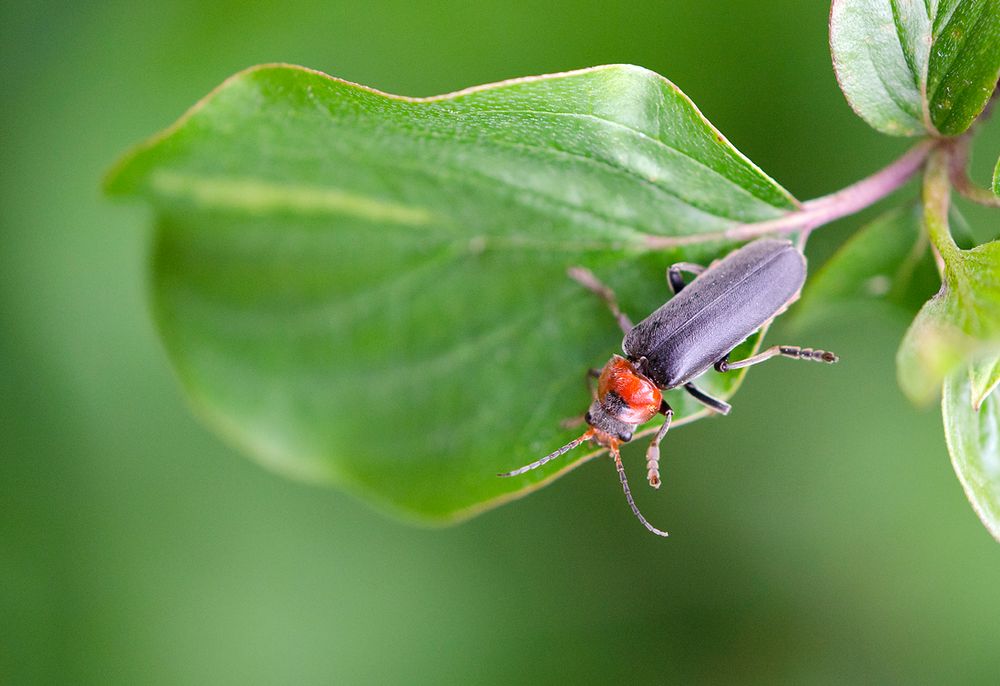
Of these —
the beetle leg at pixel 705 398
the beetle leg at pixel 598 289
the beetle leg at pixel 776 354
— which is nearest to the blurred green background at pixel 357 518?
the beetle leg at pixel 776 354

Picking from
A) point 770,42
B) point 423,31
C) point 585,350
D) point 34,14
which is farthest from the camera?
point 34,14

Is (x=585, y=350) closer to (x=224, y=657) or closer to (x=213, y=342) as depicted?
(x=213, y=342)

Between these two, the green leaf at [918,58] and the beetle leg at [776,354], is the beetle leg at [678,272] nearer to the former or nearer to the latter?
the beetle leg at [776,354]

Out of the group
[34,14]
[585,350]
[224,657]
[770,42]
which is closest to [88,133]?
[34,14]

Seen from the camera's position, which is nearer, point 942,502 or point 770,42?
point 770,42

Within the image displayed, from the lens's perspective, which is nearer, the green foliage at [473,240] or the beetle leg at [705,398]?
the green foliage at [473,240]

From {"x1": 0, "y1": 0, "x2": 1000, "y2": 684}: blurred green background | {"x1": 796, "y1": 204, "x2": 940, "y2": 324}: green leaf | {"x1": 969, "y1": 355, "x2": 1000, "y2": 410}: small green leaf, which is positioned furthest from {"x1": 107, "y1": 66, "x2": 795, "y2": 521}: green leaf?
{"x1": 0, "y1": 0, "x2": 1000, "y2": 684}: blurred green background
